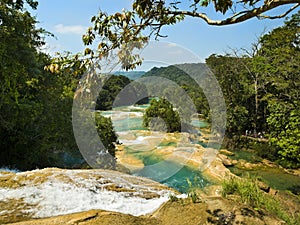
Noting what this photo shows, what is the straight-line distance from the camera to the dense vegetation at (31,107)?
708cm

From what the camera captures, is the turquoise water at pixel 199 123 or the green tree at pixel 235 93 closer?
the green tree at pixel 235 93

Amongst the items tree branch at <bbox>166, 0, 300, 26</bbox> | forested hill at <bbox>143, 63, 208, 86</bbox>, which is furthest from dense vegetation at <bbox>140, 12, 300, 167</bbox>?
tree branch at <bbox>166, 0, 300, 26</bbox>

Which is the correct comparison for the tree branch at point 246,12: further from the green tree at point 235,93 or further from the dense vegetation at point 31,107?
the green tree at point 235,93

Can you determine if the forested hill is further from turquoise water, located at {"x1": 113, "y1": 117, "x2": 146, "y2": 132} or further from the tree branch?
the tree branch

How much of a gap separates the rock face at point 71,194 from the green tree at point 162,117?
9463 mm

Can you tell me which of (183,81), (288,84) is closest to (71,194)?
(183,81)

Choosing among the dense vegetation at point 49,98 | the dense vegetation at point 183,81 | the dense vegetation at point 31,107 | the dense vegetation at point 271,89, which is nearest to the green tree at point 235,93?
the dense vegetation at point 271,89

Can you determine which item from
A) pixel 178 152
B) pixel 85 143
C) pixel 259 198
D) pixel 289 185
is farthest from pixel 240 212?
pixel 178 152

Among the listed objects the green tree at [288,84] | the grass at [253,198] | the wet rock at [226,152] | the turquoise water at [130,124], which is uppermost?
the green tree at [288,84]

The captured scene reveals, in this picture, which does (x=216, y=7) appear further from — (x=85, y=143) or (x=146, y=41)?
(x=85, y=143)

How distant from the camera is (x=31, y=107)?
8.21m

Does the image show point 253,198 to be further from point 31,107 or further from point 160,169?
point 160,169

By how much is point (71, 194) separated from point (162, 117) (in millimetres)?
12365

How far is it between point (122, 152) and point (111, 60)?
12786mm
